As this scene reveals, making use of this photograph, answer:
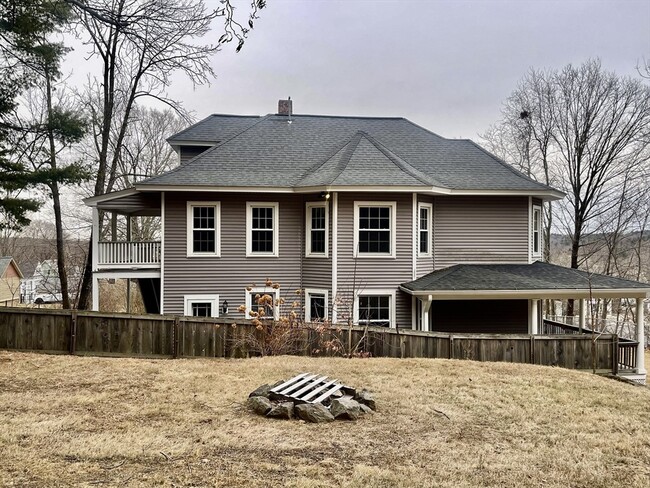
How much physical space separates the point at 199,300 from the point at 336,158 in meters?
6.47

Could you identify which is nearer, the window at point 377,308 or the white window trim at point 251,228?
the window at point 377,308

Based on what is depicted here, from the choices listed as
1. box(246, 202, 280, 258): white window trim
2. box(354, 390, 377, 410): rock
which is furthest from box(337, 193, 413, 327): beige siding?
box(354, 390, 377, 410): rock

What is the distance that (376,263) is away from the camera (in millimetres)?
14312

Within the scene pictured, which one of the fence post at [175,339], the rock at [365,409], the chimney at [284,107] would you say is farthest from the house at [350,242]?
the rock at [365,409]

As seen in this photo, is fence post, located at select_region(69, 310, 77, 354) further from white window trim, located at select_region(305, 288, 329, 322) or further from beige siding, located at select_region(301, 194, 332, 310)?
beige siding, located at select_region(301, 194, 332, 310)

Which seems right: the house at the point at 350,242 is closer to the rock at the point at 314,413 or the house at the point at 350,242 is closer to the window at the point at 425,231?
the window at the point at 425,231

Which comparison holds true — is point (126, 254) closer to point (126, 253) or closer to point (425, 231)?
point (126, 253)

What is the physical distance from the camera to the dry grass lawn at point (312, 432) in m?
4.55

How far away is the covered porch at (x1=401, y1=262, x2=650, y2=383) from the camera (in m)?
13.0

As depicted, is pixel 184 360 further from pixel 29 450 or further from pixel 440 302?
pixel 440 302

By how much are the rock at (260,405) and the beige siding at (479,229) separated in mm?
10080

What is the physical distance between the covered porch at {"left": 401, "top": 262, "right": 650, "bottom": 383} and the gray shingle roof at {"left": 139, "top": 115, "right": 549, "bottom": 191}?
110 inches

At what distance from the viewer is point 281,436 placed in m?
5.65

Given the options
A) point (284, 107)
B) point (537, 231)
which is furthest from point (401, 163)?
point (284, 107)
